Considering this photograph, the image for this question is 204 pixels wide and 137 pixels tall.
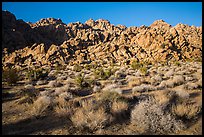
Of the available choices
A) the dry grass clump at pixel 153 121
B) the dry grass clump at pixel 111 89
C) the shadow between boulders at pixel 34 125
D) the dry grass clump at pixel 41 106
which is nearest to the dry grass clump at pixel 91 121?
the shadow between boulders at pixel 34 125

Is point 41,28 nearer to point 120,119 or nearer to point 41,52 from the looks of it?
point 41,52

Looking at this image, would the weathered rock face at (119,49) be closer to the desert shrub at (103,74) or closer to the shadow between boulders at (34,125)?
the desert shrub at (103,74)

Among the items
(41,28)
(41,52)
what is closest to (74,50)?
(41,52)

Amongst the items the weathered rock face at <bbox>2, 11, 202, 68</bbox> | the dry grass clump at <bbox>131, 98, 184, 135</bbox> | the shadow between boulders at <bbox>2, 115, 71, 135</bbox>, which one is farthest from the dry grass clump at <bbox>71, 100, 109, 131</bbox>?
the weathered rock face at <bbox>2, 11, 202, 68</bbox>

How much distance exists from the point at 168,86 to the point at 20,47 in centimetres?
5293

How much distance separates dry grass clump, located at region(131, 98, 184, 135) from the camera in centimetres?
465

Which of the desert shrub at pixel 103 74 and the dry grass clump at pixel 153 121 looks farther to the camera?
the desert shrub at pixel 103 74

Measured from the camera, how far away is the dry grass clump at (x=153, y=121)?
15.3 ft

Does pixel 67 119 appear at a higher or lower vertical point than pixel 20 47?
lower

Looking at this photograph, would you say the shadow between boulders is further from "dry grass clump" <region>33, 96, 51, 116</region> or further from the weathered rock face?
the weathered rock face

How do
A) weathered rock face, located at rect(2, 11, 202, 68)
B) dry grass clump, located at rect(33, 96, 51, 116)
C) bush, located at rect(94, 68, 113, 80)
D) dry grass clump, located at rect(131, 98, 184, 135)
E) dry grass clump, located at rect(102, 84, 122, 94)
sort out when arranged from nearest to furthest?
dry grass clump, located at rect(131, 98, 184, 135) → dry grass clump, located at rect(33, 96, 51, 116) → dry grass clump, located at rect(102, 84, 122, 94) → bush, located at rect(94, 68, 113, 80) → weathered rock face, located at rect(2, 11, 202, 68)

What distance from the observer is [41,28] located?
248 feet

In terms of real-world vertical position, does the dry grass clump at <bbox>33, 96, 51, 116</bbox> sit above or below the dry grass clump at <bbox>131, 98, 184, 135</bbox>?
above

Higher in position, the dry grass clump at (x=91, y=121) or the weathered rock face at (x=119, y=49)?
the weathered rock face at (x=119, y=49)
